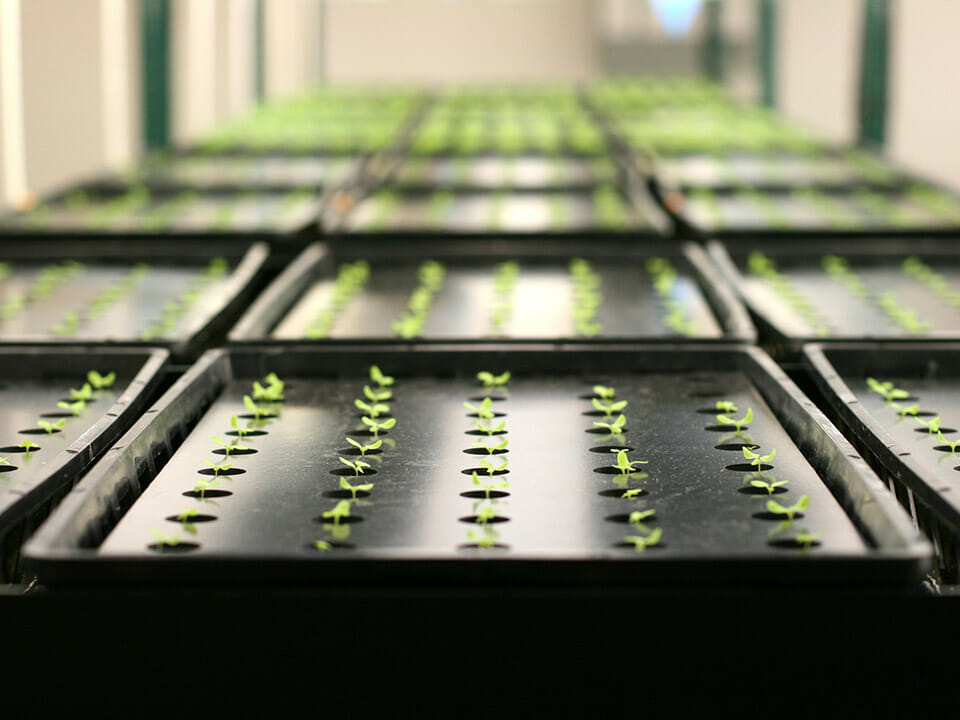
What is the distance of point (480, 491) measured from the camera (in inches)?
64.4

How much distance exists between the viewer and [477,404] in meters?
2.11

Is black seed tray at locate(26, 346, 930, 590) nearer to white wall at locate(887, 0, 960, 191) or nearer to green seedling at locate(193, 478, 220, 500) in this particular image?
green seedling at locate(193, 478, 220, 500)

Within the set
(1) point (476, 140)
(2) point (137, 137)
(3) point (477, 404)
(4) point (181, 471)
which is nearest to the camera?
(4) point (181, 471)

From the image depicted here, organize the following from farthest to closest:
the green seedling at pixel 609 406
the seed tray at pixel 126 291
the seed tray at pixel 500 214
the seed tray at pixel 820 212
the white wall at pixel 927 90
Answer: the white wall at pixel 927 90, the seed tray at pixel 500 214, the seed tray at pixel 820 212, the seed tray at pixel 126 291, the green seedling at pixel 609 406

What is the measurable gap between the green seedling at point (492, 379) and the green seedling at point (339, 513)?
2.38 ft

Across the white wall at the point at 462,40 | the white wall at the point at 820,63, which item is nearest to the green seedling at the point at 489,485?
the white wall at the point at 820,63

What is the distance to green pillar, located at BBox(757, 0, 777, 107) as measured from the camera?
443 inches

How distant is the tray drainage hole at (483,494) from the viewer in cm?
161

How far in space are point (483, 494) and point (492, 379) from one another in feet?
2.03

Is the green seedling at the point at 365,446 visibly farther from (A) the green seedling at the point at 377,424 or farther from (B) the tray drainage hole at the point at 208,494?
(B) the tray drainage hole at the point at 208,494

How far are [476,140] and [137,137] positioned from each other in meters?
2.39

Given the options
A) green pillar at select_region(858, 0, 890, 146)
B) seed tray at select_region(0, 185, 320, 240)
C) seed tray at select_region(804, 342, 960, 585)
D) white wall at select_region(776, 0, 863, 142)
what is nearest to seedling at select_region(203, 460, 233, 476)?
seed tray at select_region(804, 342, 960, 585)
